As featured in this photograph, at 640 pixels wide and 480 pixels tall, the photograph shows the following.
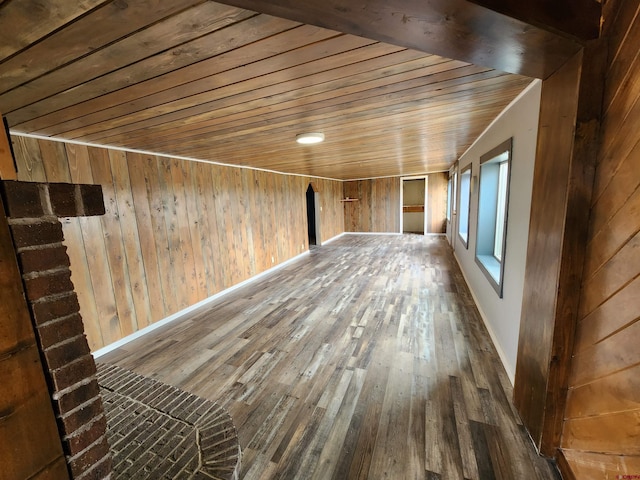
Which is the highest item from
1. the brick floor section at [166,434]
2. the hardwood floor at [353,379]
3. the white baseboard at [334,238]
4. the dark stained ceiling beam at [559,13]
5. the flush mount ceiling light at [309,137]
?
the flush mount ceiling light at [309,137]

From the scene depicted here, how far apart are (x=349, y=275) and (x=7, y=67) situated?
439 cm

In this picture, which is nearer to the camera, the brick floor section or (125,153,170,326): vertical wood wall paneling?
the brick floor section

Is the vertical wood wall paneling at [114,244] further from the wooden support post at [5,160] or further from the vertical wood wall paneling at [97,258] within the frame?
the wooden support post at [5,160]

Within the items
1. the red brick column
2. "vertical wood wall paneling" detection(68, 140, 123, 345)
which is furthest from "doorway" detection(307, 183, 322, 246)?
the red brick column

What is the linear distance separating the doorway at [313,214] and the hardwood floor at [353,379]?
3955 mm

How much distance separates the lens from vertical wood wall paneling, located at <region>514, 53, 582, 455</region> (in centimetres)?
118

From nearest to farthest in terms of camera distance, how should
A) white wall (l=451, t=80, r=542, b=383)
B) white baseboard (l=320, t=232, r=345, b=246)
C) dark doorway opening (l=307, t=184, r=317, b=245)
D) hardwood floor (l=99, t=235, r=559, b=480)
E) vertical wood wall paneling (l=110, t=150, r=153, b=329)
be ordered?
hardwood floor (l=99, t=235, r=559, b=480) < white wall (l=451, t=80, r=542, b=383) < vertical wood wall paneling (l=110, t=150, r=153, b=329) < dark doorway opening (l=307, t=184, r=317, b=245) < white baseboard (l=320, t=232, r=345, b=246)

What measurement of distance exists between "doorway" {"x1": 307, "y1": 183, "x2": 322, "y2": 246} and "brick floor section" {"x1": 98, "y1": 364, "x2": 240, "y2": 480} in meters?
6.20

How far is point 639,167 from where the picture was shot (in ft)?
3.09

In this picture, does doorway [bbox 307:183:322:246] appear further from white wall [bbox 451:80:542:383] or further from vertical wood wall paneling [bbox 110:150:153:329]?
white wall [bbox 451:80:542:383]

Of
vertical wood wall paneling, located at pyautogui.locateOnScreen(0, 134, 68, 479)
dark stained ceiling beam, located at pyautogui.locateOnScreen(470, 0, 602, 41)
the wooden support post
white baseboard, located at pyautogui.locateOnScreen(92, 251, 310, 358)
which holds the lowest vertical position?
white baseboard, located at pyautogui.locateOnScreen(92, 251, 310, 358)

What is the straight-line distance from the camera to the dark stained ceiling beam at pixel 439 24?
70 cm

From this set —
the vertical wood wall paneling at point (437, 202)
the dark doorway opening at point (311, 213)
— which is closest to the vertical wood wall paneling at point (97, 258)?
the dark doorway opening at point (311, 213)

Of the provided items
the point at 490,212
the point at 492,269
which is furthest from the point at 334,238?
the point at 492,269
